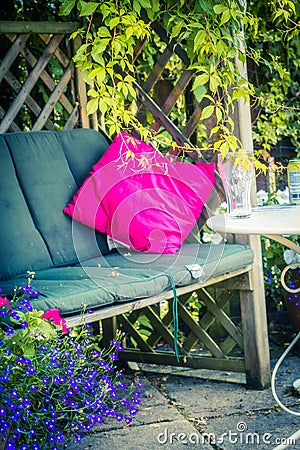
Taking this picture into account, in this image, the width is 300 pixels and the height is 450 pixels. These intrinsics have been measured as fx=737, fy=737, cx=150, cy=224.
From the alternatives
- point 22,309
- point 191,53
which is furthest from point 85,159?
point 22,309

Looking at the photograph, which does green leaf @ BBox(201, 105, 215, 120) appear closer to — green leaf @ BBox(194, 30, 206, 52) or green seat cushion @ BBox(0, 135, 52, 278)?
green leaf @ BBox(194, 30, 206, 52)

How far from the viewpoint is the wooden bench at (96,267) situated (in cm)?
242

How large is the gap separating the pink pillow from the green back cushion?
0.07 meters

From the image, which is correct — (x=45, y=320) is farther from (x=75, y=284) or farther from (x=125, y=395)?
(x=125, y=395)

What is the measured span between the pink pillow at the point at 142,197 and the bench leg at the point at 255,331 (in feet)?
1.15

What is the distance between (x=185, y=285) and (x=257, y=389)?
2.21ft

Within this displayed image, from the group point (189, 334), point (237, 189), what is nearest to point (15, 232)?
point (237, 189)

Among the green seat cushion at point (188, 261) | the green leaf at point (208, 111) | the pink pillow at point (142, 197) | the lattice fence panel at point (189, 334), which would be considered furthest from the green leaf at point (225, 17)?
the lattice fence panel at point (189, 334)

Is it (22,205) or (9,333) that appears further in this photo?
(22,205)

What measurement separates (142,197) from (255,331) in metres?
0.73

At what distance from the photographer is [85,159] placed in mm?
3152

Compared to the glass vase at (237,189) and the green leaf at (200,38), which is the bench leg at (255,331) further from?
the green leaf at (200,38)

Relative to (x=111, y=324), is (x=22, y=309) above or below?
above

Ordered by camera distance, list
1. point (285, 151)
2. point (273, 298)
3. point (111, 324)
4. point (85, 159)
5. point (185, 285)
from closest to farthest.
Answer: point (185, 285), point (85, 159), point (111, 324), point (273, 298), point (285, 151)
